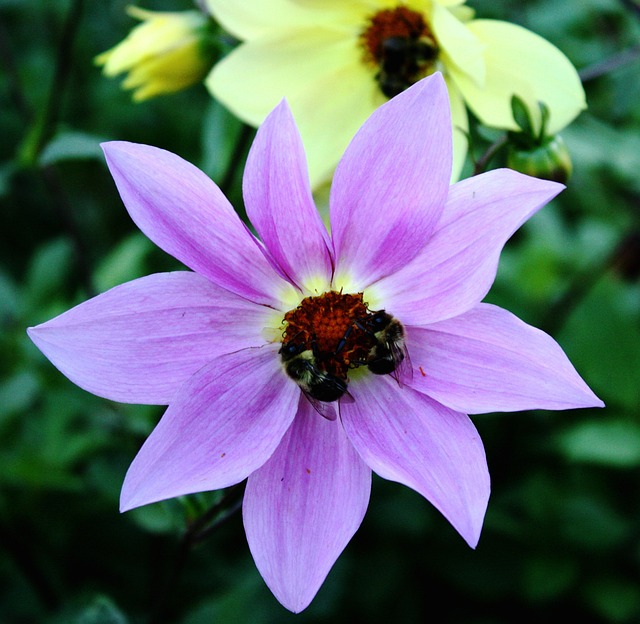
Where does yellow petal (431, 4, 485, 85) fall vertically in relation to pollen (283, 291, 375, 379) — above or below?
above

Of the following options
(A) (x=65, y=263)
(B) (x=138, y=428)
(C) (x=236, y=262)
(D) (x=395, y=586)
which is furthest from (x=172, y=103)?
(C) (x=236, y=262)

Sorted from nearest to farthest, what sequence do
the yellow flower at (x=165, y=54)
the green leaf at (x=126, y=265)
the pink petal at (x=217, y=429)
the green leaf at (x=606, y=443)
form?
1. the pink petal at (x=217, y=429)
2. the yellow flower at (x=165, y=54)
3. the green leaf at (x=606, y=443)
4. the green leaf at (x=126, y=265)

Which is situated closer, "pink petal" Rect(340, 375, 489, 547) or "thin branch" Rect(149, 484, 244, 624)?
"pink petal" Rect(340, 375, 489, 547)

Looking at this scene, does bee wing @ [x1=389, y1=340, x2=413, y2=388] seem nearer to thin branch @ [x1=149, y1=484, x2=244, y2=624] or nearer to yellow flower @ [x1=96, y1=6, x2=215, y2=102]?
thin branch @ [x1=149, y1=484, x2=244, y2=624]

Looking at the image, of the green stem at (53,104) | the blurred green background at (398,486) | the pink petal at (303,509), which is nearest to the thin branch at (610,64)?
the blurred green background at (398,486)

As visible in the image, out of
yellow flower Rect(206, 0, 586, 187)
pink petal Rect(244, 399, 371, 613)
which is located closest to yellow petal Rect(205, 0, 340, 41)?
yellow flower Rect(206, 0, 586, 187)

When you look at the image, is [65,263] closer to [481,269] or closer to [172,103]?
[172,103]

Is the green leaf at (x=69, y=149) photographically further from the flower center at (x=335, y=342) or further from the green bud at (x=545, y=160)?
the green bud at (x=545, y=160)
